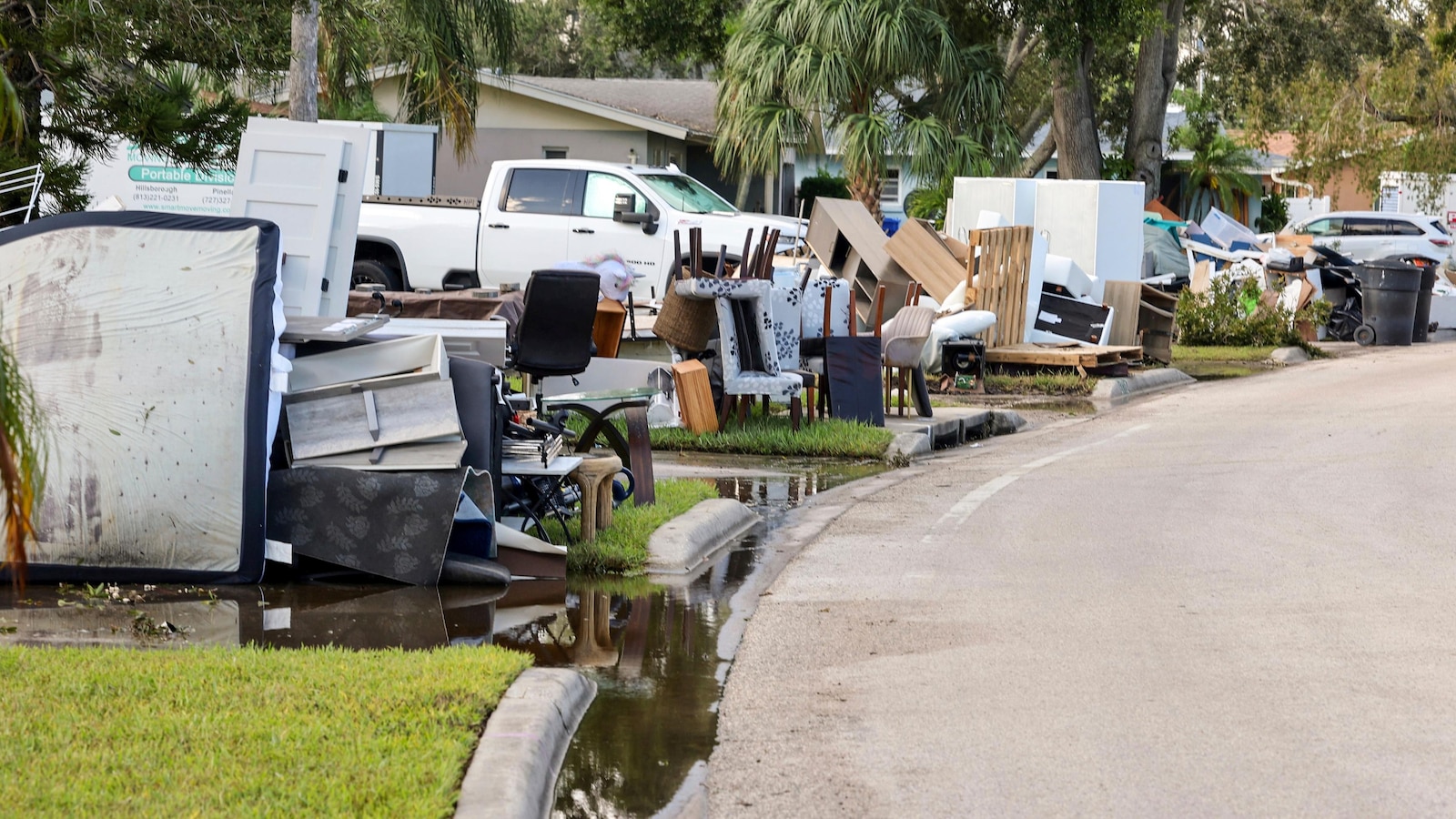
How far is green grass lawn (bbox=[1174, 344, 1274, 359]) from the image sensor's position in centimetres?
2231

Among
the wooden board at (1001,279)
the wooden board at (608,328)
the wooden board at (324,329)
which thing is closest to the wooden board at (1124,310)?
the wooden board at (1001,279)

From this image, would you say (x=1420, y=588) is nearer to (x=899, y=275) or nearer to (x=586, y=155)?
(x=899, y=275)

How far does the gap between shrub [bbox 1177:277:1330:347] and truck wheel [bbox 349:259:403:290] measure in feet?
36.6

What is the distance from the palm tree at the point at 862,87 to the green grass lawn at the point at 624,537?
16.1 m

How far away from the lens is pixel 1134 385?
726 inches

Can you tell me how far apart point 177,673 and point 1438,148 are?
3839cm

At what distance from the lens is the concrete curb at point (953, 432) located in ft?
42.6

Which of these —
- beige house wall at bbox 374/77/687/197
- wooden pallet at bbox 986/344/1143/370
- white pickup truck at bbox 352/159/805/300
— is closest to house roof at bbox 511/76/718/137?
beige house wall at bbox 374/77/687/197

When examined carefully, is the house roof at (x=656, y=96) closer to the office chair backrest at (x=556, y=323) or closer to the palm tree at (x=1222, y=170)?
the palm tree at (x=1222, y=170)

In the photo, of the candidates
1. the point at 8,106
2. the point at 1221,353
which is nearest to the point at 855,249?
the point at 1221,353

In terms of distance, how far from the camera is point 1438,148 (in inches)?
1516

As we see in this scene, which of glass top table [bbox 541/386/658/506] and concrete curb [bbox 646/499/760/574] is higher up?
glass top table [bbox 541/386/658/506]

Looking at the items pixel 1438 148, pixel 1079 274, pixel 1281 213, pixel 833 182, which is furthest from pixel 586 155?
pixel 1281 213

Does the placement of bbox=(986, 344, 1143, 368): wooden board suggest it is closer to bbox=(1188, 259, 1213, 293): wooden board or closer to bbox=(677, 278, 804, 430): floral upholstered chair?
bbox=(677, 278, 804, 430): floral upholstered chair
